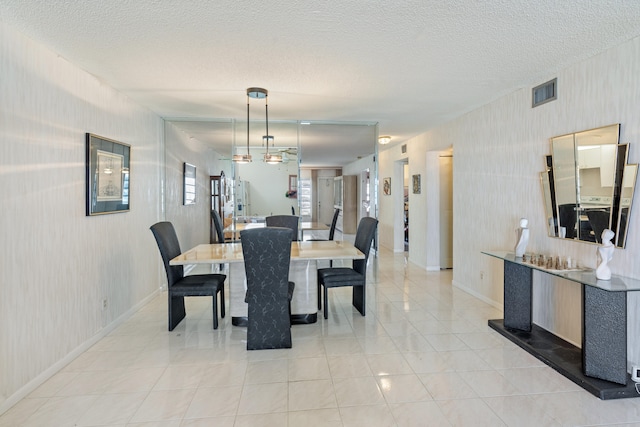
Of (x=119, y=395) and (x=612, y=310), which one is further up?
(x=612, y=310)

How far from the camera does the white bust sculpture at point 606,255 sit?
2.40 meters

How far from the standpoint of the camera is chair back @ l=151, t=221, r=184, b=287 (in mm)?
3270

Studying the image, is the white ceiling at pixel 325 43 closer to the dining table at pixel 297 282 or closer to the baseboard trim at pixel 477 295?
the dining table at pixel 297 282

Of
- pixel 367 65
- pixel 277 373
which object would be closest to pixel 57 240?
pixel 277 373

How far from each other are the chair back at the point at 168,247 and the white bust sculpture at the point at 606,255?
136 inches

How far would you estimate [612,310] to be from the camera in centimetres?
229

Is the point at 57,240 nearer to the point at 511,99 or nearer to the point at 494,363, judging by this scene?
the point at 494,363

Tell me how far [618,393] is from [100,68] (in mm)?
4532

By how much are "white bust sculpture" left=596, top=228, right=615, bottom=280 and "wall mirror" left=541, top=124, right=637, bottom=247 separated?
17 centimetres

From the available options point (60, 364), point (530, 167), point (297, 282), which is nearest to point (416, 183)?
point (530, 167)

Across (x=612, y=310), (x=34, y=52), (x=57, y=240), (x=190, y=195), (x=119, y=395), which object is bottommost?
(x=119, y=395)

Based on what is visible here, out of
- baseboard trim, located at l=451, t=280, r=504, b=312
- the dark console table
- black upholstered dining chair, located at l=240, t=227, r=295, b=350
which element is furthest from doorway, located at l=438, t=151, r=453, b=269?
black upholstered dining chair, located at l=240, t=227, r=295, b=350

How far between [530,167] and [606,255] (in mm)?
1319

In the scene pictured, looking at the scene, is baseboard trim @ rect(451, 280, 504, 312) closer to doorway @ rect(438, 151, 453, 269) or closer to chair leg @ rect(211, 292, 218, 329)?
doorway @ rect(438, 151, 453, 269)
